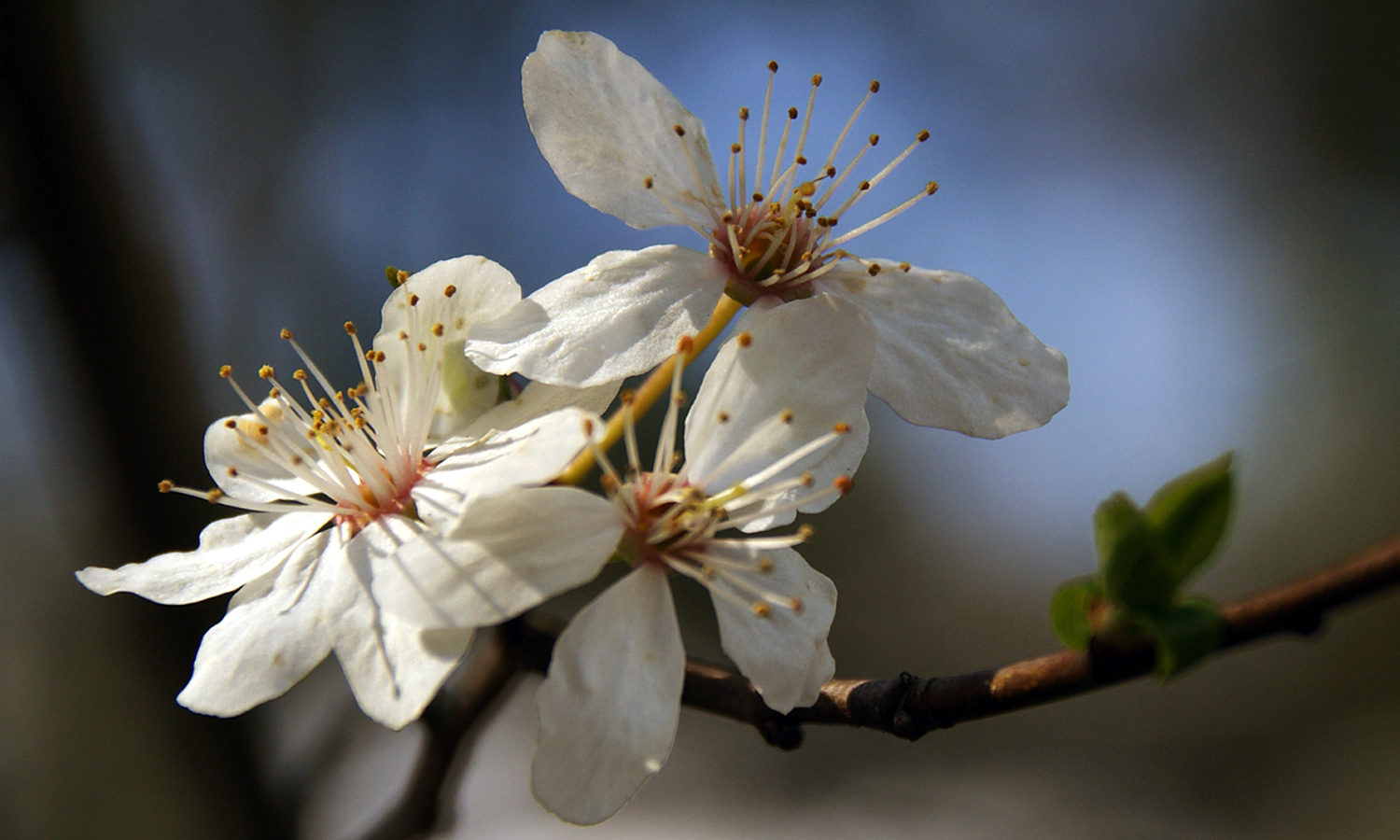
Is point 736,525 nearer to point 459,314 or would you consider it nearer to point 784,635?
point 784,635

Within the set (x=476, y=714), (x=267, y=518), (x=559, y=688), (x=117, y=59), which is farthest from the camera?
(x=117, y=59)

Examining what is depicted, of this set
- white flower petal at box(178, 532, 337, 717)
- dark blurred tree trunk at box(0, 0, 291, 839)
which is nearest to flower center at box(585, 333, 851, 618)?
white flower petal at box(178, 532, 337, 717)

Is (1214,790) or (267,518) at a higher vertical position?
(267,518)

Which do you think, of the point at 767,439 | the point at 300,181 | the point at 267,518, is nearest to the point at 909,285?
the point at 767,439

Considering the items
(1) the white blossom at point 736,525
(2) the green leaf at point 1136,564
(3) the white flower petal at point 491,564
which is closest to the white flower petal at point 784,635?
(1) the white blossom at point 736,525

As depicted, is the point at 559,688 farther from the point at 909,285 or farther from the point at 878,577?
the point at 878,577

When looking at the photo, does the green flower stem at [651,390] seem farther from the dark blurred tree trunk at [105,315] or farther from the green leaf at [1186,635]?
the dark blurred tree trunk at [105,315]
